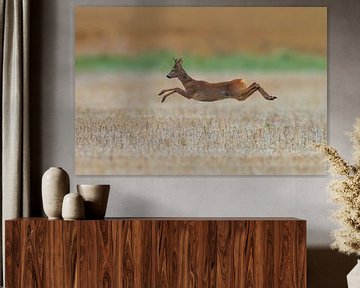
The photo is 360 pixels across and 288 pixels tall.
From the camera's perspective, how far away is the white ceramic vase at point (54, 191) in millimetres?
3875

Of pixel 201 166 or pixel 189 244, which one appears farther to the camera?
pixel 201 166

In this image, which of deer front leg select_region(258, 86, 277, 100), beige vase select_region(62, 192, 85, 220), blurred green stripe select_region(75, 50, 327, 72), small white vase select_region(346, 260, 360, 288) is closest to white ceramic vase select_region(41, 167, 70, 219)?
beige vase select_region(62, 192, 85, 220)

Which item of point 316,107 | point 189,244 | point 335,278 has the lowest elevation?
point 335,278

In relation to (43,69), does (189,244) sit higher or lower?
lower

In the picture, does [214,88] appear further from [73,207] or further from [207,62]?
[73,207]

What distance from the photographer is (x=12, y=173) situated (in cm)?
425

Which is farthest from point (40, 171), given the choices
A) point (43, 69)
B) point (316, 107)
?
point (316, 107)

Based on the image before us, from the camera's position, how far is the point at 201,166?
4.35 m

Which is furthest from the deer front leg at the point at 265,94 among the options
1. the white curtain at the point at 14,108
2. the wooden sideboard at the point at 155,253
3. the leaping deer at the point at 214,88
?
the white curtain at the point at 14,108

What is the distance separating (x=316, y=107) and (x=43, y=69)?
174 cm

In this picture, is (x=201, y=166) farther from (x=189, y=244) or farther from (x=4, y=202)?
(x=4, y=202)

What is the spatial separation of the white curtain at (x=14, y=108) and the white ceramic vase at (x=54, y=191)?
0.42 metres

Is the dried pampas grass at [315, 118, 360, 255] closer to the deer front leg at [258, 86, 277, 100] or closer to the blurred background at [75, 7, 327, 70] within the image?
the deer front leg at [258, 86, 277, 100]

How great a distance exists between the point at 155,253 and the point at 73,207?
0.52 meters
